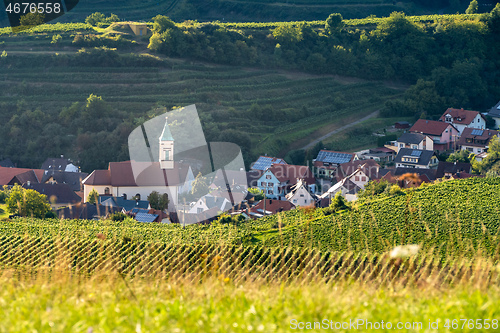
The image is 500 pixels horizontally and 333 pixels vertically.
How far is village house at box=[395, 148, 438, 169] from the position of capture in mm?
24812

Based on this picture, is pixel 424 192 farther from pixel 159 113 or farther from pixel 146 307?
pixel 159 113

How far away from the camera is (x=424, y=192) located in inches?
444

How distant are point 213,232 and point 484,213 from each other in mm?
4416

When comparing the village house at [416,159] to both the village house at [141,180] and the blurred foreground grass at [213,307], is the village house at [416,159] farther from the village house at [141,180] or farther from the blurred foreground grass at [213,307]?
the blurred foreground grass at [213,307]

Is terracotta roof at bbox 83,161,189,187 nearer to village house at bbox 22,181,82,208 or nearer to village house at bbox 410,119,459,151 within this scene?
village house at bbox 22,181,82,208

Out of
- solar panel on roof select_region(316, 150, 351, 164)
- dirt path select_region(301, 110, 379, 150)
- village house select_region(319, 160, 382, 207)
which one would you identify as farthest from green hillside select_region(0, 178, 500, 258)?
dirt path select_region(301, 110, 379, 150)

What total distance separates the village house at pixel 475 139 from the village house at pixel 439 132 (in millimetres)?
792

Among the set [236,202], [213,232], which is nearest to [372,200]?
[213,232]

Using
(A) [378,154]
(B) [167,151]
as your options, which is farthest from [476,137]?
(B) [167,151]

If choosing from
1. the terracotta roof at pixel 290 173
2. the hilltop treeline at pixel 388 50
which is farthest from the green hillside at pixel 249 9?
the terracotta roof at pixel 290 173

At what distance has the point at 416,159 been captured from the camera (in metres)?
24.9

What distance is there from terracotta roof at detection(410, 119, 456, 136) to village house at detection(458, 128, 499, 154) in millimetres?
1014

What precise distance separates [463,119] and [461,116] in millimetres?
243

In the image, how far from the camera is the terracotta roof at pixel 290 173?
76.2ft
